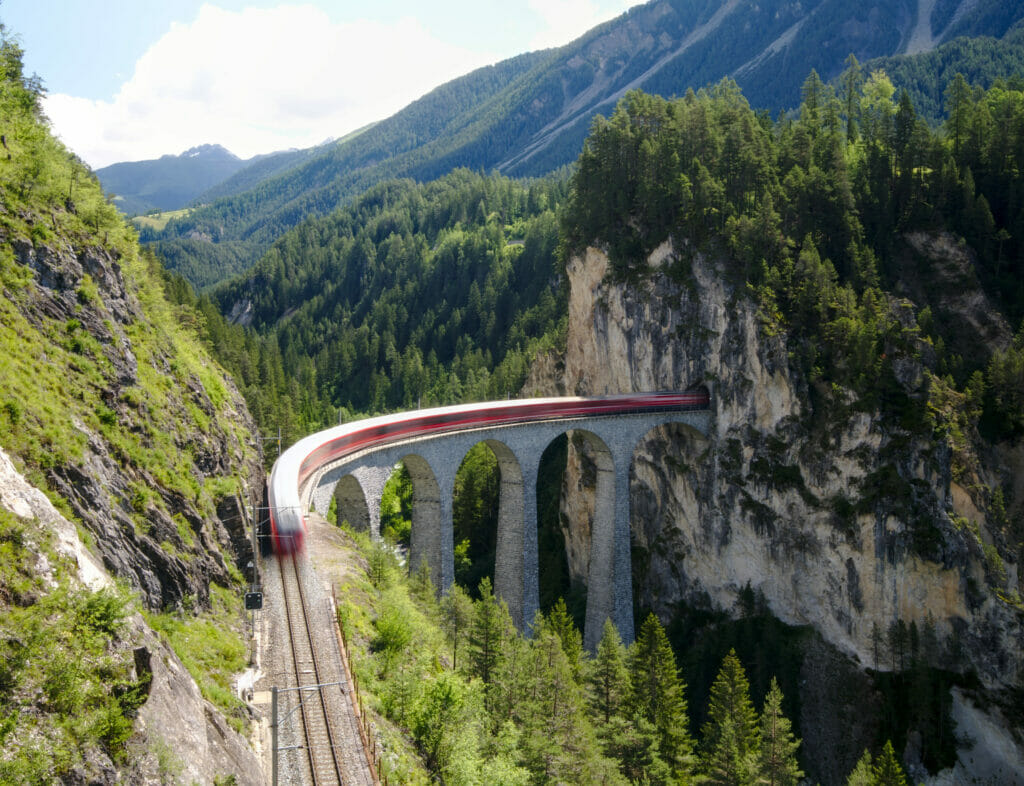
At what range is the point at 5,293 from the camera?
71.8 feet

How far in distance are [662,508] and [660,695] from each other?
26.6 m

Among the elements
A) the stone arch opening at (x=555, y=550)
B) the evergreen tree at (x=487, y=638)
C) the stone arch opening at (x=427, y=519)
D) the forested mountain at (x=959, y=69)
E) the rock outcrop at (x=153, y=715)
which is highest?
the forested mountain at (x=959, y=69)

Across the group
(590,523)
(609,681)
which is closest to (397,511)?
(590,523)

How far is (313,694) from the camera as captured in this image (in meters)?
21.6

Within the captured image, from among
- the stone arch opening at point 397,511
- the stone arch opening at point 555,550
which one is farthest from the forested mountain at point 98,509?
the stone arch opening at point 397,511

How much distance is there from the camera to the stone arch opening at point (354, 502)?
41.3 m

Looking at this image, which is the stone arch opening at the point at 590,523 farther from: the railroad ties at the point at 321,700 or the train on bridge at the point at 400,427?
the railroad ties at the point at 321,700

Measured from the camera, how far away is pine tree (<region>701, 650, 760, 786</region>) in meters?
35.8

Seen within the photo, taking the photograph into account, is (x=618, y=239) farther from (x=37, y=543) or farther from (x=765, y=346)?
(x=37, y=543)

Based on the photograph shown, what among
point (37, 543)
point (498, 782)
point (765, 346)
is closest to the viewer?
point (37, 543)

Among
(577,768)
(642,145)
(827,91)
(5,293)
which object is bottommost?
(577,768)

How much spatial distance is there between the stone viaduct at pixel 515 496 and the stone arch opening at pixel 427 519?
2.4 inches

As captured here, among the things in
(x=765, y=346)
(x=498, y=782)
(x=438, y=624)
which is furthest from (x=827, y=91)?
(x=498, y=782)

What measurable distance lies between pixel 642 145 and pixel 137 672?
62.6 m
